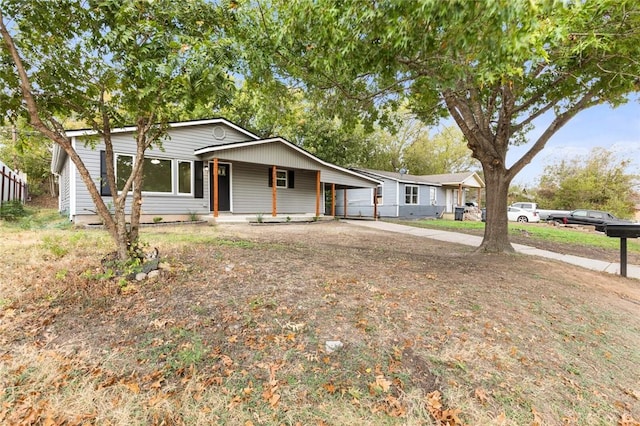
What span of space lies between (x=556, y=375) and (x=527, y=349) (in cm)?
34

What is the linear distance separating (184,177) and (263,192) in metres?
3.45

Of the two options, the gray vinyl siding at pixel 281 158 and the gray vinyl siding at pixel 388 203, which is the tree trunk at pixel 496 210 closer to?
the gray vinyl siding at pixel 281 158

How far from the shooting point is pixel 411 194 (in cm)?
2144

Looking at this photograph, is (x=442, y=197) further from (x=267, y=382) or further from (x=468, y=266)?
(x=267, y=382)

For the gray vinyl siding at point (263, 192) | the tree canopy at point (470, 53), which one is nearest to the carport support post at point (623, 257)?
the tree canopy at point (470, 53)

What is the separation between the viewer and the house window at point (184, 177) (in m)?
11.0

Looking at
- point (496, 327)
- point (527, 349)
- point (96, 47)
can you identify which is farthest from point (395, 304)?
point (96, 47)

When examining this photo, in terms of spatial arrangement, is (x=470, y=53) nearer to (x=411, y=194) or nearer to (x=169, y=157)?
(x=169, y=157)

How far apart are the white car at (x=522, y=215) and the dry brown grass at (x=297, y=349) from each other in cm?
2015

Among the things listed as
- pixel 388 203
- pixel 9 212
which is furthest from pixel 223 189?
pixel 388 203

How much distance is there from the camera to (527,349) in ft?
9.60

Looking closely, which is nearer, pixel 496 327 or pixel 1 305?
pixel 1 305

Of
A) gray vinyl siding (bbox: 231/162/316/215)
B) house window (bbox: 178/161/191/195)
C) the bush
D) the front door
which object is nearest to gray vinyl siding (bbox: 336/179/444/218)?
gray vinyl siding (bbox: 231/162/316/215)

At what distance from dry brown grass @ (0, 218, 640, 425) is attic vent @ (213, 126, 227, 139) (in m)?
8.30
